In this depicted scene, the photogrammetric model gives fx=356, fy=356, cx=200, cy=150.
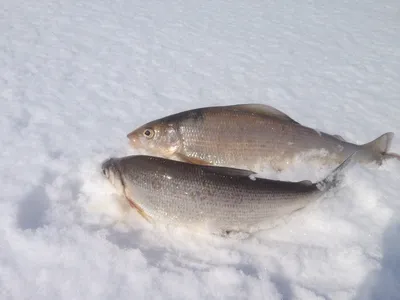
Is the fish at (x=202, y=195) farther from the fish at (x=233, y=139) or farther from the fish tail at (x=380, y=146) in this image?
the fish tail at (x=380, y=146)

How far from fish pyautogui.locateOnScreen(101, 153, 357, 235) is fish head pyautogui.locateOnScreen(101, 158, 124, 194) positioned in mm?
11

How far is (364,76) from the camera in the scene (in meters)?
6.15

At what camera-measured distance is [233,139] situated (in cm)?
302

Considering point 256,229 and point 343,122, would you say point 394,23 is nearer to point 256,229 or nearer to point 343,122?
point 343,122

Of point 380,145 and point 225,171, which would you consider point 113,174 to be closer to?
point 225,171

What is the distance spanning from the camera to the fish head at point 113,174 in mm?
2559

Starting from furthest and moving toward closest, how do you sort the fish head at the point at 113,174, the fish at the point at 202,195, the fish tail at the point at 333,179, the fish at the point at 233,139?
1. the fish at the point at 233,139
2. the fish tail at the point at 333,179
3. the fish head at the point at 113,174
4. the fish at the point at 202,195

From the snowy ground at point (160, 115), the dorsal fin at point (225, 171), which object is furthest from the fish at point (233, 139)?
the dorsal fin at point (225, 171)

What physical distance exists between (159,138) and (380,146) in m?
2.06

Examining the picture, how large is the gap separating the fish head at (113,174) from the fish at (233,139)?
548 mm

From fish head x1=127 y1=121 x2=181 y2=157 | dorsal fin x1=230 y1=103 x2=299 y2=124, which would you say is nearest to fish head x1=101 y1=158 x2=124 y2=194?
fish head x1=127 y1=121 x2=181 y2=157

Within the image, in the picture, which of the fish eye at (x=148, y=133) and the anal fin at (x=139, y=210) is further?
the fish eye at (x=148, y=133)

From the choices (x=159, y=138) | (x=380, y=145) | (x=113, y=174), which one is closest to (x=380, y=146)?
(x=380, y=145)

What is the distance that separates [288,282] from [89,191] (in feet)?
5.13
